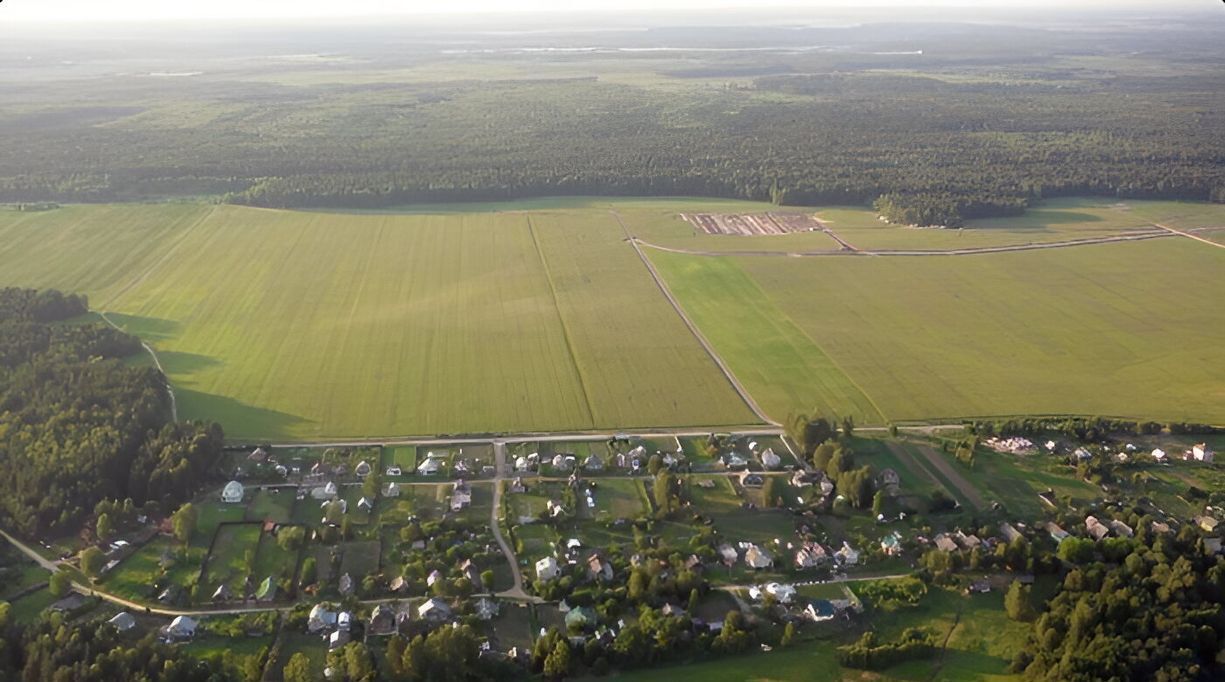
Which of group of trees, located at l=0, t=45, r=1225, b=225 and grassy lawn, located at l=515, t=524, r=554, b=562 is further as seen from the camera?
group of trees, located at l=0, t=45, r=1225, b=225

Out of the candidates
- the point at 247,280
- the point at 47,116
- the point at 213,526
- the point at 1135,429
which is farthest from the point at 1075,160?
the point at 47,116

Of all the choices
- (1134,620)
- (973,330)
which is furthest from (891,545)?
(973,330)

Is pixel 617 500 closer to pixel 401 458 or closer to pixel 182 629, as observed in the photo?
pixel 401 458

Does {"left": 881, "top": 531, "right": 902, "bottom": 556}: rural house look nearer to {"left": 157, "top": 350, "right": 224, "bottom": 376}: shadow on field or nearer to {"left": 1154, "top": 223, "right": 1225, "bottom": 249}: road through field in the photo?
{"left": 157, "top": 350, "right": 224, "bottom": 376}: shadow on field

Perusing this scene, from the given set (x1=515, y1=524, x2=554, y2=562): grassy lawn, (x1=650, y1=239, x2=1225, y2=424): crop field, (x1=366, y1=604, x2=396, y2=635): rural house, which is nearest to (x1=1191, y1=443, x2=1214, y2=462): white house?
(x1=650, y1=239, x2=1225, y2=424): crop field

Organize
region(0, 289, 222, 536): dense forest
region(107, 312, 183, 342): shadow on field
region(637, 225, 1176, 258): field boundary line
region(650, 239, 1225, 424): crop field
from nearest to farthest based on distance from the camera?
region(0, 289, 222, 536): dense forest → region(650, 239, 1225, 424): crop field → region(107, 312, 183, 342): shadow on field → region(637, 225, 1176, 258): field boundary line

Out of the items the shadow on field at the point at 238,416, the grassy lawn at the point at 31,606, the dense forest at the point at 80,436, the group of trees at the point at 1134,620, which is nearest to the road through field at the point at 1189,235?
the group of trees at the point at 1134,620

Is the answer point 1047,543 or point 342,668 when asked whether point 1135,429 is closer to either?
point 1047,543
